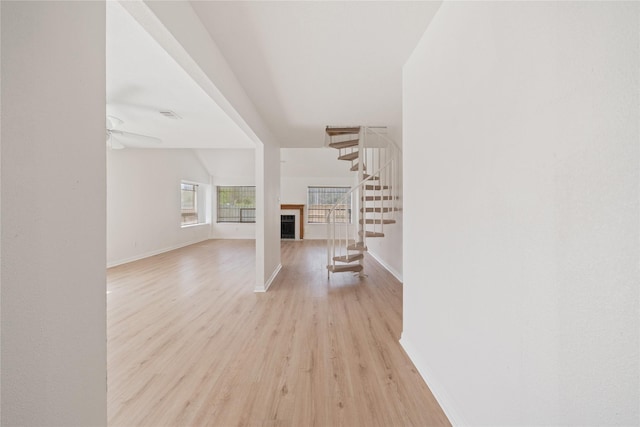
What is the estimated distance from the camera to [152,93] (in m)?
3.17

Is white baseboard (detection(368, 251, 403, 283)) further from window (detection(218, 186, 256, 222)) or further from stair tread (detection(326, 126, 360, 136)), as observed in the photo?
window (detection(218, 186, 256, 222))

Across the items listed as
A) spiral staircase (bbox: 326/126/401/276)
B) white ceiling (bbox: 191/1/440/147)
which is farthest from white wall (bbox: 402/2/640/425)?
spiral staircase (bbox: 326/126/401/276)

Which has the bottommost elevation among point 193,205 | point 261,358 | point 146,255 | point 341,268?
point 261,358

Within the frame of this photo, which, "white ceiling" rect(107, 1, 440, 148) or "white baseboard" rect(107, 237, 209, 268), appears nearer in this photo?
"white ceiling" rect(107, 1, 440, 148)

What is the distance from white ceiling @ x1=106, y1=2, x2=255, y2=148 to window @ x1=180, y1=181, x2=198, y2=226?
11.7ft

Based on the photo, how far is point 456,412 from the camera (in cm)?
150

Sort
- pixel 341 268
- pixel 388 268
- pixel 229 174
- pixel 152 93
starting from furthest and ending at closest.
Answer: pixel 229 174
pixel 388 268
pixel 341 268
pixel 152 93

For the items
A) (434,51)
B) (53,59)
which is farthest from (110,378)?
(434,51)

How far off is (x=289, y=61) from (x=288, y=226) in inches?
323

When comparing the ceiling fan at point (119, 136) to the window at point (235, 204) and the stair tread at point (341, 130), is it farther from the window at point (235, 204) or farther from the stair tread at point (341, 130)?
the window at point (235, 204)

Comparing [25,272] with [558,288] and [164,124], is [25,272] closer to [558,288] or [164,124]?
[558,288]

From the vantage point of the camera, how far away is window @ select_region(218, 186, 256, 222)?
10.5 meters

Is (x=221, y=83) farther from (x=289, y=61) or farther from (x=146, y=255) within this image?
(x=146, y=255)

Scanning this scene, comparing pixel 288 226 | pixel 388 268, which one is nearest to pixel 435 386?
pixel 388 268
